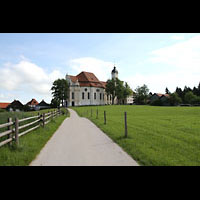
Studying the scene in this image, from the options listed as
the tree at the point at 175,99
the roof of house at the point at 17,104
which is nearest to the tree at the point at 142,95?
the tree at the point at 175,99

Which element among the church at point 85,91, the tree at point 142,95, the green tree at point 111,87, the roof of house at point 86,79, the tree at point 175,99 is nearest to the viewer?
the tree at point 175,99

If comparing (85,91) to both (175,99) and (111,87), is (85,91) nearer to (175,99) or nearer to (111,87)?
(111,87)

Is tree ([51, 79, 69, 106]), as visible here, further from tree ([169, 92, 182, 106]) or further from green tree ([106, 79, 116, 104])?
tree ([169, 92, 182, 106])

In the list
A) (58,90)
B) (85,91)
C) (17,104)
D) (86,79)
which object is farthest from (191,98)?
(17,104)

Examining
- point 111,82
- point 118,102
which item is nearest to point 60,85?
point 111,82

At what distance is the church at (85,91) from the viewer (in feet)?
248

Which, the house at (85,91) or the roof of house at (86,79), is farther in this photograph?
the roof of house at (86,79)

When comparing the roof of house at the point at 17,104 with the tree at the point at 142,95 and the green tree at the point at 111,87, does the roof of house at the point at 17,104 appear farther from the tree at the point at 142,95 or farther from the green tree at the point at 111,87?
the tree at the point at 142,95
